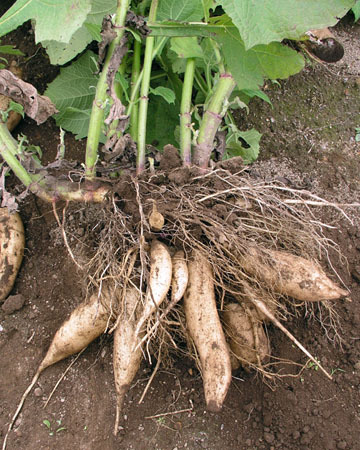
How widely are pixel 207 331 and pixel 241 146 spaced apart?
0.76 m

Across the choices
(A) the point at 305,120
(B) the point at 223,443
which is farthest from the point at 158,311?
(A) the point at 305,120

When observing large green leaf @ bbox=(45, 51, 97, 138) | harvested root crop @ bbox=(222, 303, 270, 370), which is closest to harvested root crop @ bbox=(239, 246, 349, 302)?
harvested root crop @ bbox=(222, 303, 270, 370)

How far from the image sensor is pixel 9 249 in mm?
1654

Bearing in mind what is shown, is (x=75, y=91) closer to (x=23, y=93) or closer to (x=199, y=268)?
(x=23, y=93)

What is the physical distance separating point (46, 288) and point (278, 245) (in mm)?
832

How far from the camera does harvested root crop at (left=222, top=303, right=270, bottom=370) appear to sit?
147cm

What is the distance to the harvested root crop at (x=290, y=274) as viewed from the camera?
4.50 ft

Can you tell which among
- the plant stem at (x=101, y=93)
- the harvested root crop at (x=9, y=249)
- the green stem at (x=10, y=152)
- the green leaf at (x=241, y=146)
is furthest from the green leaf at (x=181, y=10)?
the harvested root crop at (x=9, y=249)

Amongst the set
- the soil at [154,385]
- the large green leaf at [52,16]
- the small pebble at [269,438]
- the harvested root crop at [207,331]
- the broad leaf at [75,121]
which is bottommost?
the small pebble at [269,438]

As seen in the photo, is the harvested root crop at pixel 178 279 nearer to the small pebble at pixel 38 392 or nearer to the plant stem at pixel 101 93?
the plant stem at pixel 101 93

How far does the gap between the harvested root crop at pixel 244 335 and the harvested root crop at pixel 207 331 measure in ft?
0.37

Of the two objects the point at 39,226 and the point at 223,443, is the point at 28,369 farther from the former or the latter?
the point at 223,443

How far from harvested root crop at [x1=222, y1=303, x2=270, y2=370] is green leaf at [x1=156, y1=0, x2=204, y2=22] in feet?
3.14

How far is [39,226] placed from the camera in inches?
69.3
